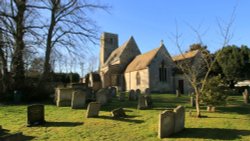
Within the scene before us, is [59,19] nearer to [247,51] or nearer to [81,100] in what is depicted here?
[81,100]

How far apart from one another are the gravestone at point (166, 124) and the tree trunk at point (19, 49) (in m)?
17.2

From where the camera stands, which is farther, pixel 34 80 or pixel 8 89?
pixel 34 80

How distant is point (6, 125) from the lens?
13.3 meters

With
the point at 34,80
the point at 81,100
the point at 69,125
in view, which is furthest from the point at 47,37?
the point at 69,125

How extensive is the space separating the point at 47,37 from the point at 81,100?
11009 millimetres

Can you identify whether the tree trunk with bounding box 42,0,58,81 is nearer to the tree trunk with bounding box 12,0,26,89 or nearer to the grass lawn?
the tree trunk with bounding box 12,0,26,89

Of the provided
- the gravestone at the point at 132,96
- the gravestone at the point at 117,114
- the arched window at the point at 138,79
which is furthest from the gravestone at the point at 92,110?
the arched window at the point at 138,79

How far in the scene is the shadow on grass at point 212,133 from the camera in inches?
401

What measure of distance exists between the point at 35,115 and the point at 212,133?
304 inches

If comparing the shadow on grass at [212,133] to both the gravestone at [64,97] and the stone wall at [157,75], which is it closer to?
the gravestone at [64,97]

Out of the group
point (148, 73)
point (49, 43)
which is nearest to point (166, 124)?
point (49, 43)

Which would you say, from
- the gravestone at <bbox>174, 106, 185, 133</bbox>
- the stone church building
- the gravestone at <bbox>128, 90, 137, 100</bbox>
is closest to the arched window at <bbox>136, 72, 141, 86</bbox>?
the stone church building

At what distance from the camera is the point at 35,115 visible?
518 inches

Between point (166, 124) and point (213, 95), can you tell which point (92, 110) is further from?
point (213, 95)
